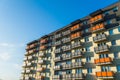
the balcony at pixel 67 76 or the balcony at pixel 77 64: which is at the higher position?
the balcony at pixel 77 64

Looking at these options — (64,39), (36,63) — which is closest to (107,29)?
(64,39)

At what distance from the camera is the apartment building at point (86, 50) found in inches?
1265

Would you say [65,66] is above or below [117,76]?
above

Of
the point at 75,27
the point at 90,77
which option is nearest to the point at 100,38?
the point at 90,77

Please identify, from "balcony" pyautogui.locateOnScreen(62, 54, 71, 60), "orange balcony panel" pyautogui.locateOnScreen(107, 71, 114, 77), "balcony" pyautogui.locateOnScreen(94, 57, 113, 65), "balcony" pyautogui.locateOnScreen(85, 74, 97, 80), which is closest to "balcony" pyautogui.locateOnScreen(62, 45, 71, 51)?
"balcony" pyautogui.locateOnScreen(62, 54, 71, 60)

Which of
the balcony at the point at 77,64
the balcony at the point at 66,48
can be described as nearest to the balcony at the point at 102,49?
the balcony at the point at 77,64

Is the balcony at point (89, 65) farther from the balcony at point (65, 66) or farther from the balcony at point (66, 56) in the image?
the balcony at point (66, 56)

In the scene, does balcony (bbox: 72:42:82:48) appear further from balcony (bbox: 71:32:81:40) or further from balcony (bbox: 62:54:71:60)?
balcony (bbox: 62:54:71:60)

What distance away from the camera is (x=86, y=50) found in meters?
38.5

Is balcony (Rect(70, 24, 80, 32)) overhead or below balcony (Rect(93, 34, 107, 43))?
overhead

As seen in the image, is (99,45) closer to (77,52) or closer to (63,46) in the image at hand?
(77,52)

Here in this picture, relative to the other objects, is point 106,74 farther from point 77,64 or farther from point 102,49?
point 77,64

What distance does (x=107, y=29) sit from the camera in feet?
114

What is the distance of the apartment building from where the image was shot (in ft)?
105
